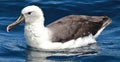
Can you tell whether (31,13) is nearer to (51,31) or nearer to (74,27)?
(51,31)

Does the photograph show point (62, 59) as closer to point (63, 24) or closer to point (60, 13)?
point (63, 24)

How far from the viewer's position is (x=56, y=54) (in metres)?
15.5

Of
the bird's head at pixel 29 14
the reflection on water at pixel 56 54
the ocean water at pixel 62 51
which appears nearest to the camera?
the reflection on water at pixel 56 54

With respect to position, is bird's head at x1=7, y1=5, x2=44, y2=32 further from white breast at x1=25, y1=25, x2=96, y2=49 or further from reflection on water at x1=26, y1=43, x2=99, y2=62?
reflection on water at x1=26, y1=43, x2=99, y2=62

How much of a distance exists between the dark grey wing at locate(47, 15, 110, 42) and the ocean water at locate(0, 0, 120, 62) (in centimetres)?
37

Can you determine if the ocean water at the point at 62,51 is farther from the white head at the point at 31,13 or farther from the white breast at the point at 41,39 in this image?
the white head at the point at 31,13

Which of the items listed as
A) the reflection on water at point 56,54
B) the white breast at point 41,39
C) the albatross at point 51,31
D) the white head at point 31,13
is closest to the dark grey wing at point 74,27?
the albatross at point 51,31

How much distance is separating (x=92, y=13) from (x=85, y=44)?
297cm

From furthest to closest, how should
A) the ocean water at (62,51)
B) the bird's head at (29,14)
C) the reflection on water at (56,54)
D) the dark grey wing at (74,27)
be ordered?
the dark grey wing at (74,27), the bird's head at (29,14), the ocean water at (62,51), the reflection on water at (56,54)

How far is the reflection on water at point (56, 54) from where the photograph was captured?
15.3 m

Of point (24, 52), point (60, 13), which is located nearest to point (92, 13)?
point (60, 13)

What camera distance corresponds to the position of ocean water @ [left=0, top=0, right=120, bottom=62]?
607 inches

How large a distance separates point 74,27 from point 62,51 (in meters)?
0.82

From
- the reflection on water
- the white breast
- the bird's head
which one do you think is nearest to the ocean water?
the reflection on water
